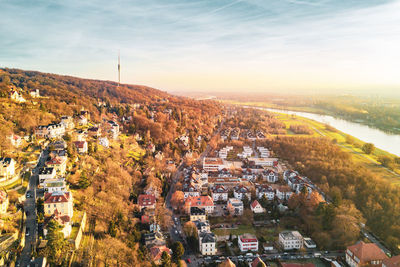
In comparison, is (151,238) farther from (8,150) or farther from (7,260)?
(8,150)

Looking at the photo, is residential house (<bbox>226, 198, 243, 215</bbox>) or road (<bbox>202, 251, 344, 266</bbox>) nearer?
road (<bbox>202, 251, 344, 266</bbox>)

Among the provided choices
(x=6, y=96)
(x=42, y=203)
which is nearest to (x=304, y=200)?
(x=42, y=203)

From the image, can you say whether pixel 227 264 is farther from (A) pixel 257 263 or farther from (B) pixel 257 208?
(B) pixel 257 208

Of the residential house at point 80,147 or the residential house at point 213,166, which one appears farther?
the residential house at point 213,166

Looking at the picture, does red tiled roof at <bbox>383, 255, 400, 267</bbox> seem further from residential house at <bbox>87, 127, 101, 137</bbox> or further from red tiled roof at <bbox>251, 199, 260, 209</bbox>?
residential house at <bbox>87, 127, 101, 137</bbox>

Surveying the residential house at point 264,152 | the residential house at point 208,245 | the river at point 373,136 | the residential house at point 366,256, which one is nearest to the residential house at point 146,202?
the residential house at point 208,245

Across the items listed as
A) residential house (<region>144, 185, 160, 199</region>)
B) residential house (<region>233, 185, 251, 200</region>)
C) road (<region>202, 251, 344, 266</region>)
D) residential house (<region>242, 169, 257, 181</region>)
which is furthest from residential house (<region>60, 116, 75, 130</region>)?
road (<region>202, 251, 344, 266</region>)

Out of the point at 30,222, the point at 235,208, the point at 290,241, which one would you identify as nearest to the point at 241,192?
the point at 235,208

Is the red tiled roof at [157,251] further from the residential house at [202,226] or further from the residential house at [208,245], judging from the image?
the residential house at [202,226]
